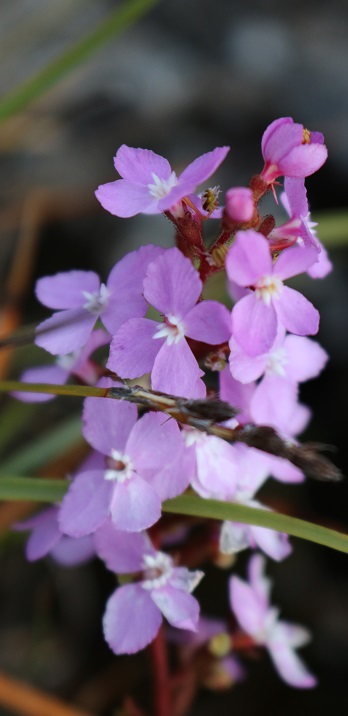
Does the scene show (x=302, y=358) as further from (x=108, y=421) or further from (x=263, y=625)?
(x=263, y=625)

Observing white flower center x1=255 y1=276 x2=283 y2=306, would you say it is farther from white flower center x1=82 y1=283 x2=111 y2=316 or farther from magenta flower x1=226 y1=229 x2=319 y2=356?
white flower center x1=82 y1=283 x2=111 y2=316

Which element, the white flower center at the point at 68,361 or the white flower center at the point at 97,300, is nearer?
the white flower center at the point at 97,300

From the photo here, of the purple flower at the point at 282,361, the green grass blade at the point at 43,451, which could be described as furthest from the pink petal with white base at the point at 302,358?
the green grass blade at the point at 43,451

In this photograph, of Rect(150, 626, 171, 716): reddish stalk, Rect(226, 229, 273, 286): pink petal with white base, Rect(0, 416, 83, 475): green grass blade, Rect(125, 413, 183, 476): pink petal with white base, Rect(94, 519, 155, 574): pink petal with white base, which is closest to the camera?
Rect(226, 229, 273, 286): pink petal with white base

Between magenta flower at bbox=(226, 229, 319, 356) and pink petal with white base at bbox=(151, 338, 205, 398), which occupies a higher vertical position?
magenta flower at bbox=(226, 229, 319, 356)

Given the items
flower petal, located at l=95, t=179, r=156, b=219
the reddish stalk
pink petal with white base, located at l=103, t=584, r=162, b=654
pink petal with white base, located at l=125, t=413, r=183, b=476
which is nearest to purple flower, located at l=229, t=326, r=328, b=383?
pink petal with white base, located at l=125, t=413, r=183, b=476

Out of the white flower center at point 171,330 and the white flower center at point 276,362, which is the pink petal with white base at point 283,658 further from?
the white flower center at point 171,330

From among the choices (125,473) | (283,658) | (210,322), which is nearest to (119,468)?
(125,473)
